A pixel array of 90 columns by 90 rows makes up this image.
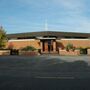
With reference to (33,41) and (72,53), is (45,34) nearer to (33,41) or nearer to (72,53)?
(33,41)

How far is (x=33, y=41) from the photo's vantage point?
183ft

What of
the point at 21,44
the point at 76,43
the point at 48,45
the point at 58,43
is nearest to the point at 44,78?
the point at 48,45

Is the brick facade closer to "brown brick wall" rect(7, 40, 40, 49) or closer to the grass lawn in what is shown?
"brown brick wall" rect(7, 40, 40, 49)

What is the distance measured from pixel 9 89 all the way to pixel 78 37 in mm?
49834

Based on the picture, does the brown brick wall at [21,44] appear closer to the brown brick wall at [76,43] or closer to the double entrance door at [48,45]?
the double entrance door at [48,45]

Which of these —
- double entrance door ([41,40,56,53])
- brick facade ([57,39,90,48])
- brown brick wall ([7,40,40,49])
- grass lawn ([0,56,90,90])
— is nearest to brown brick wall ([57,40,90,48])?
brick facade ([57,39,90,48])

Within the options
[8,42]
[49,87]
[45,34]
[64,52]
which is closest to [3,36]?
[8,42]

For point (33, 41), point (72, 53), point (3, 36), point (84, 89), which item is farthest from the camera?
point (33, 41)

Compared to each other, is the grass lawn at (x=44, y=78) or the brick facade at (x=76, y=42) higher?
the brick facade at (x=76, y=42)

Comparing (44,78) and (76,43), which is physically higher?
(76,43)

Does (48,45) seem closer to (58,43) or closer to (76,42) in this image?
(58,43)

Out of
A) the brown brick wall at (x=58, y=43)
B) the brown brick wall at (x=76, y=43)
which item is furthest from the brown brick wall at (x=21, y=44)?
the brown brick wall at (x=76, y=43)

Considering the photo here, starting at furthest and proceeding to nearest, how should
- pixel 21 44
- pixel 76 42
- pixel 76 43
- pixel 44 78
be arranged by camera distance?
pixel 21 44
pixel 76 42
pixel 76 43
pixel 44 78

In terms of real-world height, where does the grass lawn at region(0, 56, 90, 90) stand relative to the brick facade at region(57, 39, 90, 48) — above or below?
below
